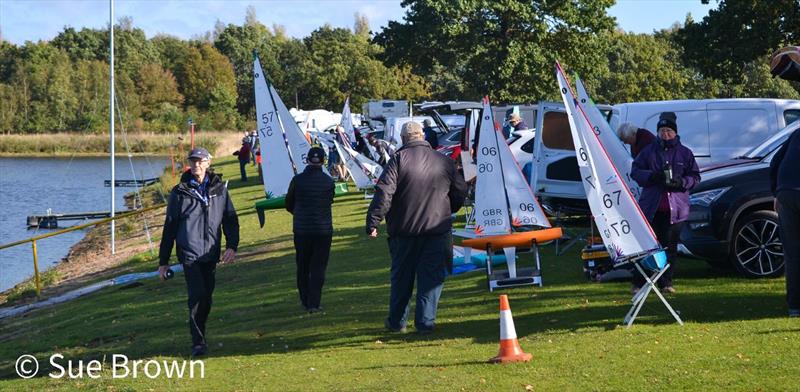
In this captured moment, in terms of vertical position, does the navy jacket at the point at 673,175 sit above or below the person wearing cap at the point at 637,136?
below

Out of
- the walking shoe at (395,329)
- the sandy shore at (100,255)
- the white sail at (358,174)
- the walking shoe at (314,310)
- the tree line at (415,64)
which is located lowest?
the sandy shore at (100,255)

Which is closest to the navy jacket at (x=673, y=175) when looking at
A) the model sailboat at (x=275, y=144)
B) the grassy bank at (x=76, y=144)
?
the model sailboat at (x=275, y=144)

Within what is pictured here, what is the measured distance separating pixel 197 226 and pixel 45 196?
43249mm

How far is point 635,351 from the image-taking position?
8.75 m

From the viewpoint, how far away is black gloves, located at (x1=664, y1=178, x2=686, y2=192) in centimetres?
1057

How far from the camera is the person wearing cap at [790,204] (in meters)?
9.27

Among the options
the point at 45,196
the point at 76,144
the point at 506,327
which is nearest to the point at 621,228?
the point at 506,327

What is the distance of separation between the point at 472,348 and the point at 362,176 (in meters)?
21.5

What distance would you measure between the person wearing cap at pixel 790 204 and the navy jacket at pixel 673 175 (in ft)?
4.07

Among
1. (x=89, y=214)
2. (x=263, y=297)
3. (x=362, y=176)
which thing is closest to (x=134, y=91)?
(x=89, y=214)

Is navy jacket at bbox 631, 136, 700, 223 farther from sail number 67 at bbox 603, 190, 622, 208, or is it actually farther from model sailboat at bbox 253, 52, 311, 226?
model sailboat at bbox 253, 52, 311, 226

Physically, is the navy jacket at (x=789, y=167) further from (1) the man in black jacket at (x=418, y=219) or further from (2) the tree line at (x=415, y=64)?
(2) the tree line at (x=415, y=64)

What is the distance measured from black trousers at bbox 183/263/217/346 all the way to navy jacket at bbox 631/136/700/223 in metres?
4.46

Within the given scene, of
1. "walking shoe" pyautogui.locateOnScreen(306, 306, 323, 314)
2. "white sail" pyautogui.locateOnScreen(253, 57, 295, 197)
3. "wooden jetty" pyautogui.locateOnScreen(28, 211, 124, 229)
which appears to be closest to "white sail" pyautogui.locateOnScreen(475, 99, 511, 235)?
"walking shoe" pyautogui.locateOnScreen(306, 306, 323, 314)
